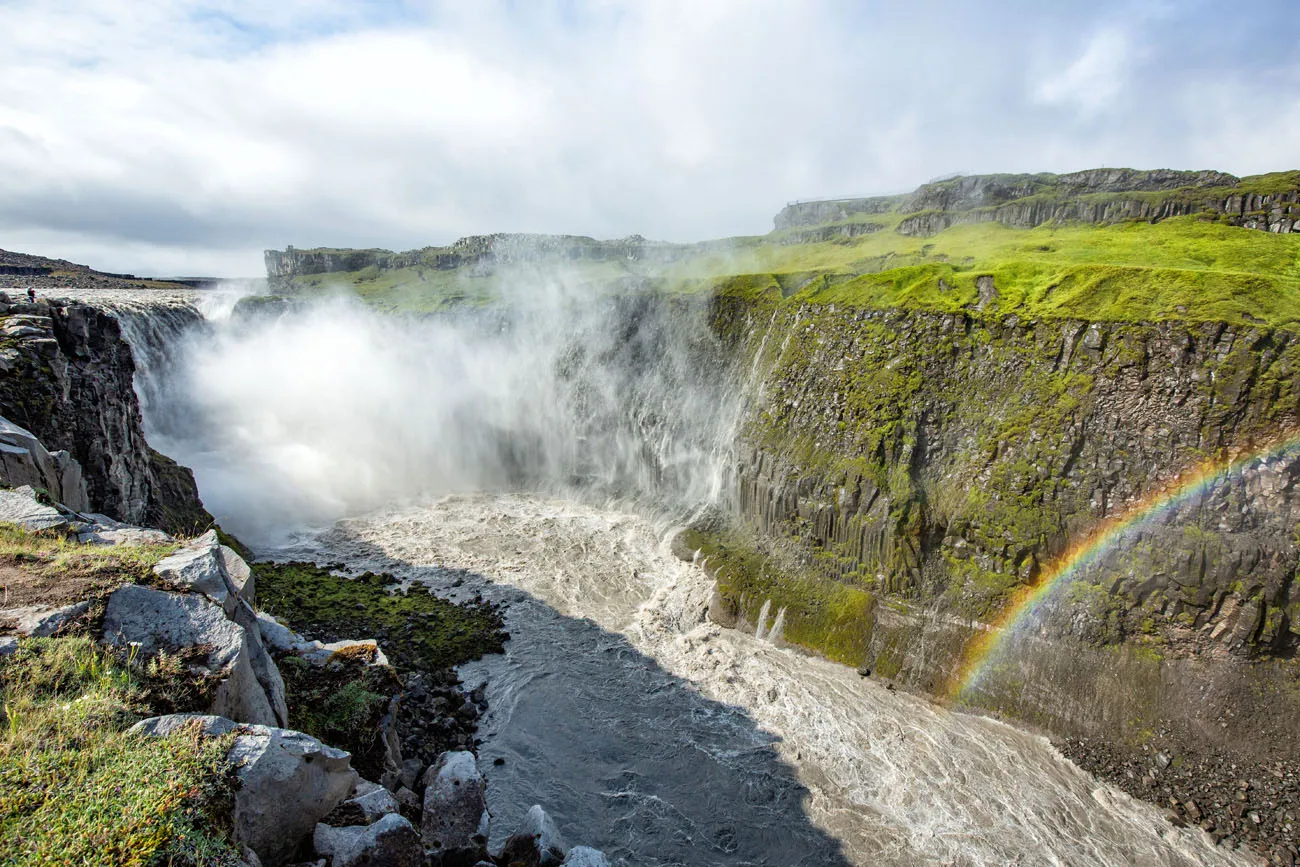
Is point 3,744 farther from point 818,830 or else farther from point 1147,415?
point 1147,415

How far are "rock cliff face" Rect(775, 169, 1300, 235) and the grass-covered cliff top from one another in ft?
0.56

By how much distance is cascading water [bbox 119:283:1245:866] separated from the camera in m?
21.2

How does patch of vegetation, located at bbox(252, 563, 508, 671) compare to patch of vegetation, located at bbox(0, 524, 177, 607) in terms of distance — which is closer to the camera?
patch of vegetation, located at bbox(0, 524, 177, 607)

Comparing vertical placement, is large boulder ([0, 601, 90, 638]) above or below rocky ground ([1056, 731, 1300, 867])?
above

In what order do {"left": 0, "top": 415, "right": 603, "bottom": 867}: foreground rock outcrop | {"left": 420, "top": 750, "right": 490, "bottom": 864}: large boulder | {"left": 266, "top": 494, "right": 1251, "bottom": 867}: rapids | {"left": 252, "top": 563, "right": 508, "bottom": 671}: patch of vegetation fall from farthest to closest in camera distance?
{"left": 252, "top": 563, "right": 508, "bottom": 671}: patch of vegetation < {"left": 266, "top": 494, "right": 1251, "bottom": 867}: rapids < {"left": 420, "top": 750, "right": 490, "bottom": 864}: large boulder < {"left": 0, "top": 415, "right": 603, "bottom": 867}: foreground rock outcrop

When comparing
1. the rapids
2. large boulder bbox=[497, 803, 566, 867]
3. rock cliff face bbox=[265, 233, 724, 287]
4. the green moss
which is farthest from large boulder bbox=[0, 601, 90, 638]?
rock cliff face bbox=[265, 233, 724, 287]

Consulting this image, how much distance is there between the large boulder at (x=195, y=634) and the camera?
976cm

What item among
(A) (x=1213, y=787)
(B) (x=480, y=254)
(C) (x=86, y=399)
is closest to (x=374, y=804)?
(C) (x=86, y=399)

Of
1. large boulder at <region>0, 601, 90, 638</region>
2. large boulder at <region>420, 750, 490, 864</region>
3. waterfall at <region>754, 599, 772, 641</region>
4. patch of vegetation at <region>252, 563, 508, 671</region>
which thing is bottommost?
patch of vegetation at <region>252, 563, 508, 671</region>

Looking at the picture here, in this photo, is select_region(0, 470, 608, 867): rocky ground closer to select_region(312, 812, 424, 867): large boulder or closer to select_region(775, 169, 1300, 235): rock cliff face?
select_region(312, 812, 424, 867): large boulder

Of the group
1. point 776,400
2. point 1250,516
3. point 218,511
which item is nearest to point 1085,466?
point 1250,516

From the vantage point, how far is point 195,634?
33.4ft

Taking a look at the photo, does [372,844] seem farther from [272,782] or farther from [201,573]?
[201,573]

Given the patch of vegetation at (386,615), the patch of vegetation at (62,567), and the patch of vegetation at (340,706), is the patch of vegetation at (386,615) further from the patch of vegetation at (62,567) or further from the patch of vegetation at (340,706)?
the patch of vegetation at (62,567)
